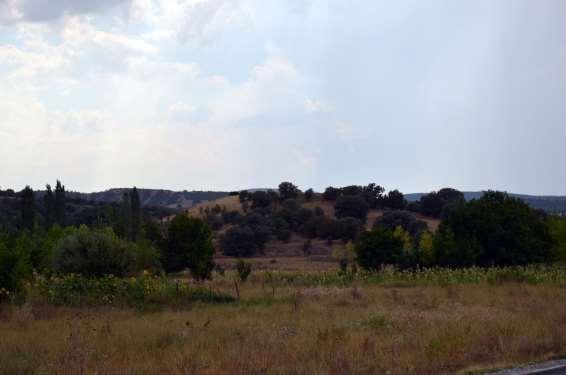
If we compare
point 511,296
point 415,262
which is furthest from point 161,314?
point 415,262

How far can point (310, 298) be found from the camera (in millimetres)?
23359

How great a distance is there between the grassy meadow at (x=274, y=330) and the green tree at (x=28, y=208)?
40.0 meters

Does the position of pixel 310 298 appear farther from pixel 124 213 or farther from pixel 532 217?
pixel 124 213

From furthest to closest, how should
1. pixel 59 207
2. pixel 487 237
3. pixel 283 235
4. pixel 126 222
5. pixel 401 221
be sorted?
pixel 283 235
pixel 401 221
pixel 59 207
pixel 126 222
pixel 487 237

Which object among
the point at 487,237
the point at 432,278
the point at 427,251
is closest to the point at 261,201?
the point at 427,251

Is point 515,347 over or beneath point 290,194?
beneath

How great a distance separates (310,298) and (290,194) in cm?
7545

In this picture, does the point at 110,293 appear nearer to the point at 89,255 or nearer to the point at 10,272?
the point at 10,272

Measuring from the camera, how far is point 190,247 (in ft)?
136

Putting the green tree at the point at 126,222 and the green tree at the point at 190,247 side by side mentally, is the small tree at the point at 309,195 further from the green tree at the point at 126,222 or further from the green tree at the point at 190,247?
the green tree at the point at 190,247

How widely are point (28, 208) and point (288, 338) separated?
5250cm

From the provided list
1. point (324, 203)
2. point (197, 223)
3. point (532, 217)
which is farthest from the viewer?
point (324, 203)

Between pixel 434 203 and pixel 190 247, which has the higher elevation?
pixel 434 203

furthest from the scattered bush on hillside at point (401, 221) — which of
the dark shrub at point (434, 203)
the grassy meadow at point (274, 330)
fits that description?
the grassy meadow at point (274, 330)
